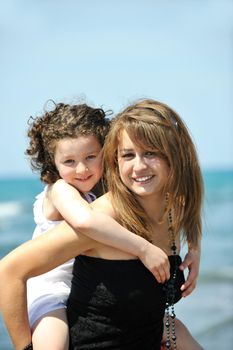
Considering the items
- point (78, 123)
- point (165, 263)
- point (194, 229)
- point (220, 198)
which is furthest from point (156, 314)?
point (220, 198)

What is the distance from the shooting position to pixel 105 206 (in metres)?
3.56

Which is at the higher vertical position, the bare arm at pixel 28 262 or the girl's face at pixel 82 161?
the girl's face at pixel 82 161

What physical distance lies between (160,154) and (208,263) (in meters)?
13.0

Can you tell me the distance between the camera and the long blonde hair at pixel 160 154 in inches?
138

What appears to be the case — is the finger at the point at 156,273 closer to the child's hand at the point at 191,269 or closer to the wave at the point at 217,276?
the child's hand at the point at 191,269

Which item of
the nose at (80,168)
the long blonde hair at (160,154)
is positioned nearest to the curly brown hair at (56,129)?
the nose at (80,168)

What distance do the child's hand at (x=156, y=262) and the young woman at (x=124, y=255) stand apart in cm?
4

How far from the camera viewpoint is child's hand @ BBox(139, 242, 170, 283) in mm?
3486

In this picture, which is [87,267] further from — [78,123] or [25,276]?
[78,123]

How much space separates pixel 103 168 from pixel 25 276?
723 mm

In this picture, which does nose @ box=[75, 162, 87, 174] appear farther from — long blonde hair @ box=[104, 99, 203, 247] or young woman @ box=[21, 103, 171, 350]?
long blonde hair @ box=[104, 99, 203, 247]

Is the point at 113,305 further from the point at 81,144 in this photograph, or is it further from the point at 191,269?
the point at 81,144

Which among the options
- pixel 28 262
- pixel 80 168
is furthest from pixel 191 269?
pixel 28 262

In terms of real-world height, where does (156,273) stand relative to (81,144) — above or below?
below
